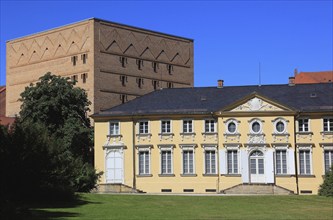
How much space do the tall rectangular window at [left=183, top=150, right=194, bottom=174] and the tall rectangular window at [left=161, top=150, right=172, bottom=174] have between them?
4.25ft

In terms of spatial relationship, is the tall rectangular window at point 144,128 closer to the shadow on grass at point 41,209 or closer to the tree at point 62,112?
the tree at point 62,112

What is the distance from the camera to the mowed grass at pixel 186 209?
2825cm

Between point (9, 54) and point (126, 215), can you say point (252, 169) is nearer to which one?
point (126, 215)

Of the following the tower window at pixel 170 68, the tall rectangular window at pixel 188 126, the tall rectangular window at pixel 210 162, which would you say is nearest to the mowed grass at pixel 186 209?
the tall rectangular window at pixel 210 162

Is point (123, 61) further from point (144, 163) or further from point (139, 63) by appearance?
point (144, 163)

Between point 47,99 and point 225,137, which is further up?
point 47,99

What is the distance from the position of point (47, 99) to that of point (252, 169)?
73.4 ft

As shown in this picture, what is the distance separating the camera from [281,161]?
54.7 meters

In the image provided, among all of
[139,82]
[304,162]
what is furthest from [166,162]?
[139,82]

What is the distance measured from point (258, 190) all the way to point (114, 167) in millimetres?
13770

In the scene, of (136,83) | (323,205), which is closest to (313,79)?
(136,83)

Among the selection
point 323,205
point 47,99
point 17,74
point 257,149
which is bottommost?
point 323,205

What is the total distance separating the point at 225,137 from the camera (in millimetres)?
55875

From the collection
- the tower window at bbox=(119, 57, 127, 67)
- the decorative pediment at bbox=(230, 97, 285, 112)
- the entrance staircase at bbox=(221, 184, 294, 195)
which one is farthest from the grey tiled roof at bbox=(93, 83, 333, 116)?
the tower window at bbox=(119, 57, 127, 67)
